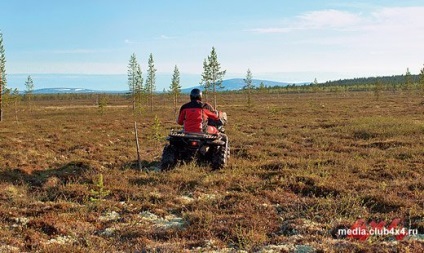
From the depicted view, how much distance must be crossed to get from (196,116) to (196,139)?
30.8 inches

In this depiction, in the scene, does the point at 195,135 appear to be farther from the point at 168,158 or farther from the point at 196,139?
the point at 168,158

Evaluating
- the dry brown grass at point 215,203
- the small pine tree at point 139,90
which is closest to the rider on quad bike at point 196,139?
the dry brown grass at point 215,203

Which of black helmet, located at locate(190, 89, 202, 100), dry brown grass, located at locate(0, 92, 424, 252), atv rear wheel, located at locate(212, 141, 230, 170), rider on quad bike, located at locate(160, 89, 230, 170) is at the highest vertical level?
black helmet, located at locate(190, 89, 202, 100)

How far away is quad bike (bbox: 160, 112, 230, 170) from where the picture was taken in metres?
10.9

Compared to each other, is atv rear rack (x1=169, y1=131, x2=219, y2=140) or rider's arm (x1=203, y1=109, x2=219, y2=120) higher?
rider's arm (x1=203, y1=109, x2=219, y2=120)

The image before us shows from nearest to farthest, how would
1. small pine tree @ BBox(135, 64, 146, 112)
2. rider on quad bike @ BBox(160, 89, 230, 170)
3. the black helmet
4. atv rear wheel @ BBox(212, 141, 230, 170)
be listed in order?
rider on quad bike @ BBox(160, 89, 230, 170) < the black helmet < atv rear wheel @ BBox(212, 141, 230, 170) < small pine tree @ BBox(135, 64, 146, 112)

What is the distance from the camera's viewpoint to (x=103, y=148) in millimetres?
18141

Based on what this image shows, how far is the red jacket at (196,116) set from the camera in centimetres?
1124

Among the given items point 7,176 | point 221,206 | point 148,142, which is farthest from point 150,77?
point 221,206

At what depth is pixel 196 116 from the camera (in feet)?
37.0

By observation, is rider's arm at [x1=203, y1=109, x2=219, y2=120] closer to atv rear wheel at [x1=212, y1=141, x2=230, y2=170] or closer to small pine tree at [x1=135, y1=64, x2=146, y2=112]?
atv rear wheel at [x1=212, y1=141, x2=230, y2=170]

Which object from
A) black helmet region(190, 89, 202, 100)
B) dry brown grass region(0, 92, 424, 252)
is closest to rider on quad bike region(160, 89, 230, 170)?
black helmet region(190, 89, 202, 100)

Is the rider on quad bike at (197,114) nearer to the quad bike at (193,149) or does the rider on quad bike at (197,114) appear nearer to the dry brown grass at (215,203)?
A: the quad bike at (193,149)

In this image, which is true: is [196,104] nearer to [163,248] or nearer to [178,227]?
[178,227]
